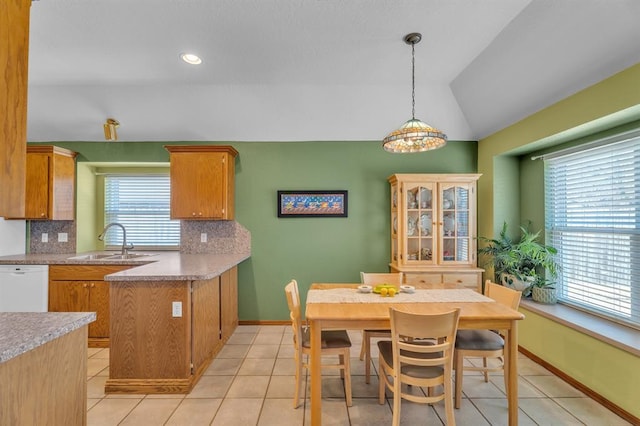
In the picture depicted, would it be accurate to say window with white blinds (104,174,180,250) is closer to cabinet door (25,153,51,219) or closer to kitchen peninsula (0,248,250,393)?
cabinet door (25,153,51,219)

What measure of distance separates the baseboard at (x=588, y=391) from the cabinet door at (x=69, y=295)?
181 inches

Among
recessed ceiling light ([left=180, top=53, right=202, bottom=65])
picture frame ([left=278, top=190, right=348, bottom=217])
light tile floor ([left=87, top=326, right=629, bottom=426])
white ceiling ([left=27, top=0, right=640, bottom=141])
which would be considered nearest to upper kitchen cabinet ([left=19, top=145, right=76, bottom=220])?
white ceiling ([left=27, top=0, right=640, bottom=141])

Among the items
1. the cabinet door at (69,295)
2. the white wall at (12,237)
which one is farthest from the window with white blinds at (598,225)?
the white wall at (12,237)

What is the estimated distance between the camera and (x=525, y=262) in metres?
3.22

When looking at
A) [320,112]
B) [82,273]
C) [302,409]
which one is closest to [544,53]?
[320,112]

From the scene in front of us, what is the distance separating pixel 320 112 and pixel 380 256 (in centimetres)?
199

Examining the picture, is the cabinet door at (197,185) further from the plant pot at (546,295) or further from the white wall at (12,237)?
the plant pot at (546,295)

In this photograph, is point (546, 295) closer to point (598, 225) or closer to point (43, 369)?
point (598, 225)

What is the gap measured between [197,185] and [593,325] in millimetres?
4013

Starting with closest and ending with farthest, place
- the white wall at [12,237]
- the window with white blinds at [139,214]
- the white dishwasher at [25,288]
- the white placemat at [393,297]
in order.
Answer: the white placemat at [393,297], the white dishwasher at [25,288], the white wall at [12,237], the window with white blinds at [139,214]

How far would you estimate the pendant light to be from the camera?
2.23 meters

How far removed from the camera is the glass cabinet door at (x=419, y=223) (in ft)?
11.9

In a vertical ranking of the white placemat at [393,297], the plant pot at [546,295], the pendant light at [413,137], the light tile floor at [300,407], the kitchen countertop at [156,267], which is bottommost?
the light tile floor at [300,407]

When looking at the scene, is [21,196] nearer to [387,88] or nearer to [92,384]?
[92,384]
